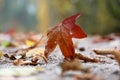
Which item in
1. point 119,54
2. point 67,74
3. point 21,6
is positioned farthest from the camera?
point 21,6

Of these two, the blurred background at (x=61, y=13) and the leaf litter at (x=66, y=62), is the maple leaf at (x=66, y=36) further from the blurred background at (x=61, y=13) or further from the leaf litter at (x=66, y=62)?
the blurred background at (x=61, y=13)

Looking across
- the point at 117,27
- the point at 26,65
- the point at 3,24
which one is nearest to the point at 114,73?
the point at 26,65

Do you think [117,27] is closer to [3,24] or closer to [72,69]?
[72,69]

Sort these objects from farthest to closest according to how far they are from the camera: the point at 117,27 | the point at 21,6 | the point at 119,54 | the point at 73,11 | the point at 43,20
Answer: the point at 21,6, the point at 43,20, the point at 73,11, the point at 117,27, the point at 119,54

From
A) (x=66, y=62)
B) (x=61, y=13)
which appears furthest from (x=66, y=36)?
(x=61, y=13)

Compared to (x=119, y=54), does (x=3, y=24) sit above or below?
above

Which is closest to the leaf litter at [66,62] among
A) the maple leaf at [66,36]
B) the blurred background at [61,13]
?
the maple leaf at [66,36]

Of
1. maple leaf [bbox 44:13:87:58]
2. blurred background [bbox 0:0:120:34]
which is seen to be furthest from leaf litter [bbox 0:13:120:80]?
blurred background [bbox 0:0:120:34]
